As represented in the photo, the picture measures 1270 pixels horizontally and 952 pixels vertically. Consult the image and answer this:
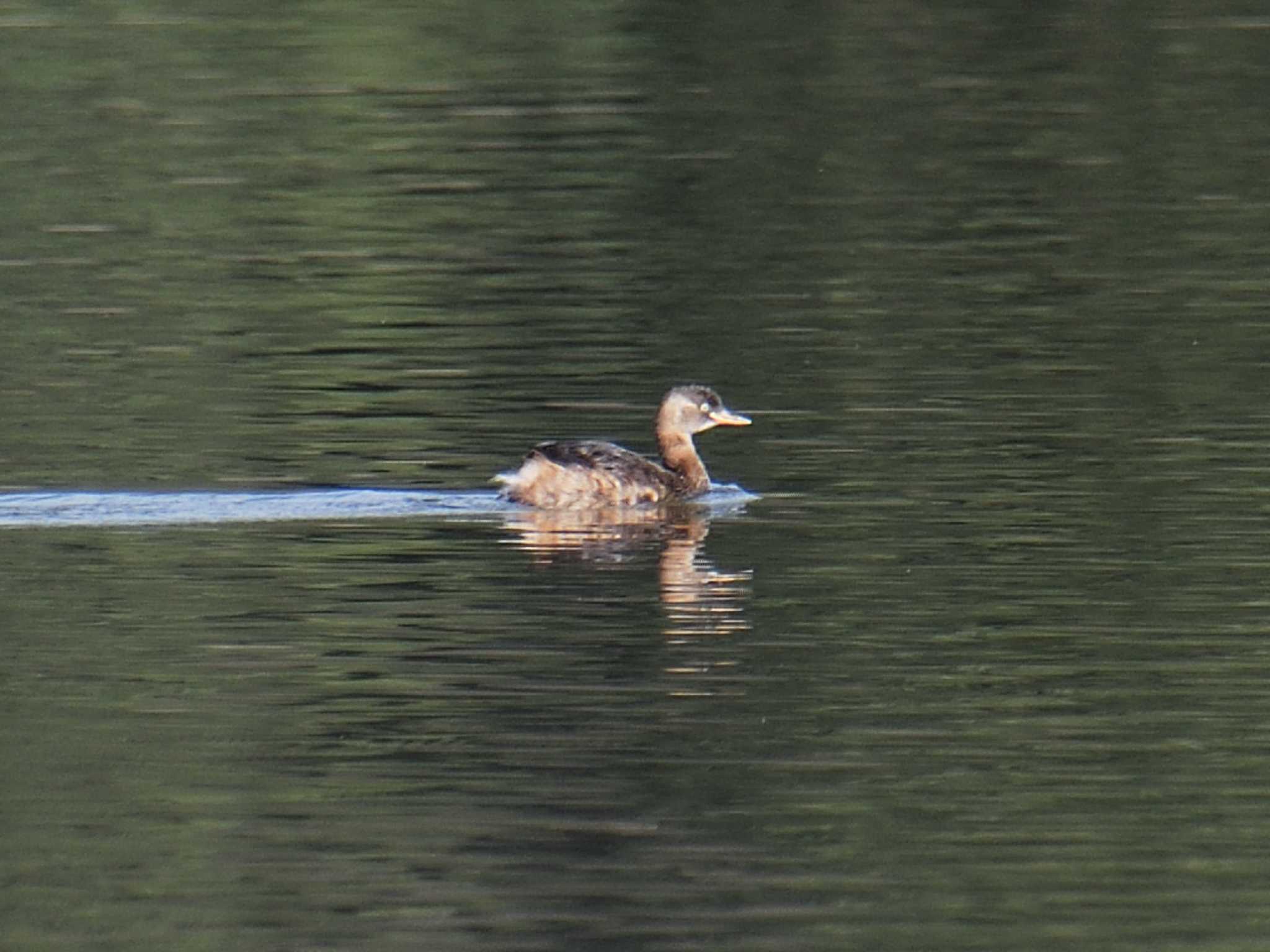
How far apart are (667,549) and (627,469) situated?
1162 mm

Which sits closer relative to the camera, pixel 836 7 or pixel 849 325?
pixel 849 325

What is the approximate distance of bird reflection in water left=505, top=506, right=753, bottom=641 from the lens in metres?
13.0

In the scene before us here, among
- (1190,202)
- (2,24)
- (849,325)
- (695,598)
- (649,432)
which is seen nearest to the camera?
(695,598)

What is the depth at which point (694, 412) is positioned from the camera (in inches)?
664

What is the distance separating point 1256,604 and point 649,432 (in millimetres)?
5893

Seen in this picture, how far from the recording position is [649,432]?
59.8 feet

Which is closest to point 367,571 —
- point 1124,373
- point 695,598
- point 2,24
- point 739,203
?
point 695,598

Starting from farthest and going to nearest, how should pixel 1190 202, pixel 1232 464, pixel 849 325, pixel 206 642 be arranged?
pixel 1190 202
pixel 849 325
pixel 1232 464
pixel 206 642

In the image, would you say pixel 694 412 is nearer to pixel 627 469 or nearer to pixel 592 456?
pixel 627 469

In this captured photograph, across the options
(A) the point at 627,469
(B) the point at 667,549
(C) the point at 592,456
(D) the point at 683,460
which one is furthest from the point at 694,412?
(B) the point at 667,549

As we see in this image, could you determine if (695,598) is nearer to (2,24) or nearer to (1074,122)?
(1074,122)

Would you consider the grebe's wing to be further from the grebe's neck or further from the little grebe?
the grebe's neck

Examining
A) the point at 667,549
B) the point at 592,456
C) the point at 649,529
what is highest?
the point at 592,456

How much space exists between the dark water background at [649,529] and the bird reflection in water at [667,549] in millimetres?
45
